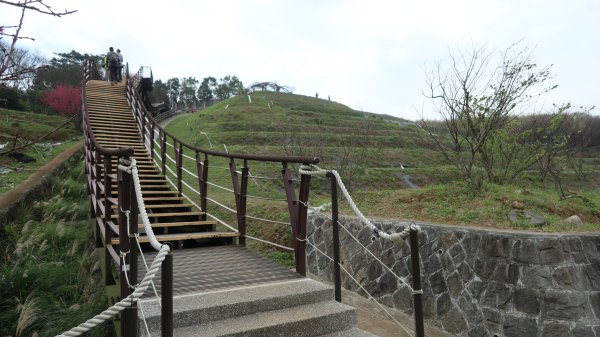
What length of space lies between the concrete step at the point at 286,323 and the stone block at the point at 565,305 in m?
2.37

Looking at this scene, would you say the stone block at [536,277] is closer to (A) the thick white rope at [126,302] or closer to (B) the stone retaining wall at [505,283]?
(B) the stone retaining wall at [505,283]

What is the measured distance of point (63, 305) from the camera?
4723 mm

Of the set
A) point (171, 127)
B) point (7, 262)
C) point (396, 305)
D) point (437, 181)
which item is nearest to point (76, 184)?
point (7, 262)

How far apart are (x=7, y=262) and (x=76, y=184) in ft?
12.9

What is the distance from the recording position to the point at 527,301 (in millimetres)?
4508

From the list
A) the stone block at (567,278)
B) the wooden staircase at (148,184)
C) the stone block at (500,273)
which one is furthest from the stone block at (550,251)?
the wooden staircase at (148,184)

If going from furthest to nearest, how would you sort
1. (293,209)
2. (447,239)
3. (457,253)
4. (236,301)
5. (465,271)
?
1. (447,239)
2. (457,253)
3. (465,271)
4. (293,209)
5. (236,301)

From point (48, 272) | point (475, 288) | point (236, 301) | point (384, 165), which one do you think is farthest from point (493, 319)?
point (384, 165)

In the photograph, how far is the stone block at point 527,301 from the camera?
4.46 metres

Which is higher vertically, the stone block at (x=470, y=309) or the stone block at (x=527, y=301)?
the stone block at (x=527, y=301)

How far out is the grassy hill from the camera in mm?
6566

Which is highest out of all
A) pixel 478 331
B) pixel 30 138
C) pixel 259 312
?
pixel 30 138

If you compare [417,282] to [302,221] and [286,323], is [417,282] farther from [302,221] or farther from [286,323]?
[302,221]

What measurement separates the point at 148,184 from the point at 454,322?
5697 mm
